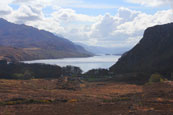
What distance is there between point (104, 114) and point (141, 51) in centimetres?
9577

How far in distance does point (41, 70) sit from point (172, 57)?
53694 millimetres

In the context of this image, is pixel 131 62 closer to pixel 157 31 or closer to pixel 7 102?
pixel 157 31

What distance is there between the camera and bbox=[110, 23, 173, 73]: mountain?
97.4m

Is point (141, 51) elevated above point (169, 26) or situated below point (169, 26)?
below

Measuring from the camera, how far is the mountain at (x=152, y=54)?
97375mm

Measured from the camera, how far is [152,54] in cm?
10775

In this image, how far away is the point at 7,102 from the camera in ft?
104

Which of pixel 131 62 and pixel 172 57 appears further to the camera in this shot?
pixel 131 62

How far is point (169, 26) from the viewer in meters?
116

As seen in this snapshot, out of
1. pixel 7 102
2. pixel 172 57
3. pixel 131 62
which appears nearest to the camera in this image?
pixel 7 102

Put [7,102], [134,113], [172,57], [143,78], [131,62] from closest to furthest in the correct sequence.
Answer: [134,113]
[7,102]
[143,78]
[172,57]
[131,62]

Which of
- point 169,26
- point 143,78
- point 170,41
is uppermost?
point 169,26

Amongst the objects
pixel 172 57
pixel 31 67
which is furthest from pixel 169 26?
pixel 31 67

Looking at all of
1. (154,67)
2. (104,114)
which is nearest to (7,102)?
(104,114)
